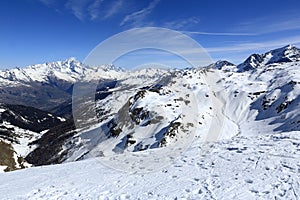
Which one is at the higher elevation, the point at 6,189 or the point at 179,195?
the point at 6,189

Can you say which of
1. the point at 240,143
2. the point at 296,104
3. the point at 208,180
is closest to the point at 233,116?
the point at 296,104

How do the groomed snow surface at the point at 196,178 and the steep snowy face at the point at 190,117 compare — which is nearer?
the groomed snow surface at the point at 196,178

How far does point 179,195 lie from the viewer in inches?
542

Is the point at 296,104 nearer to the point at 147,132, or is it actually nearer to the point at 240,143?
the point at 147,132

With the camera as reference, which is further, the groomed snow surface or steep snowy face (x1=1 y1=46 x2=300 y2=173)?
steep snowy face (x1=1 y1=46 x2=300 y2=173)

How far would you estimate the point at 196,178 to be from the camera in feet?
51.5

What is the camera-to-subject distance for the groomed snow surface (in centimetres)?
1370

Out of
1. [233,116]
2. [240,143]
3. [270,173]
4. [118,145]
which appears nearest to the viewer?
[270,173]

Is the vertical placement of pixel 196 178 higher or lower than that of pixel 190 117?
higher

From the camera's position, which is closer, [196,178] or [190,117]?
[196,178]

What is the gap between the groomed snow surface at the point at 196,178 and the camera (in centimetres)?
1370

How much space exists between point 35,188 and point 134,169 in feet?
21.0

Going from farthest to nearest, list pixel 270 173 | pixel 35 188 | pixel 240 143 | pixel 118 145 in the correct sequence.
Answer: pixel 118 145, pixel 240 143, pixel 35 188, pixel 270 173

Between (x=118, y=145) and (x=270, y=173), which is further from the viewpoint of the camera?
(x=118, y=145)
